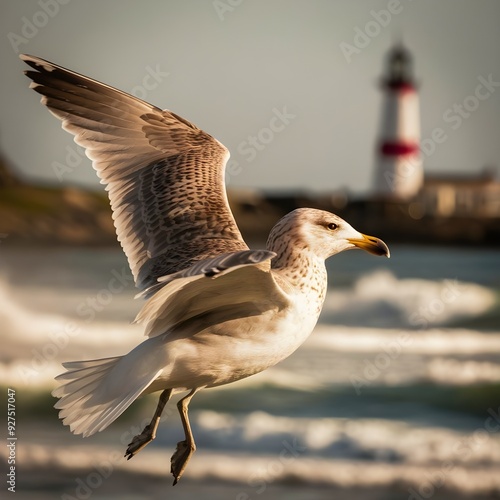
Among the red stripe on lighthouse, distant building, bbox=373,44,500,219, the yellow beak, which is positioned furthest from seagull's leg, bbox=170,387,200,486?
the red stripe on lighthouse

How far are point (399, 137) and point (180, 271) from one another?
1668 cm

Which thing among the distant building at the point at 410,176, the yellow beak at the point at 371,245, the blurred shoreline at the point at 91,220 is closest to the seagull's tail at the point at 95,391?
the yellow beak at the point at 371,245

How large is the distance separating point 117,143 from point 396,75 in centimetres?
1683

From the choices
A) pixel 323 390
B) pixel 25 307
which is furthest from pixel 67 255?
pixel 323 390

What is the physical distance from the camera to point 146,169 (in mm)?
3520

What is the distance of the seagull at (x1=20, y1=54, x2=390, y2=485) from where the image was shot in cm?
270

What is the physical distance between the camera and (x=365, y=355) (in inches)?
616

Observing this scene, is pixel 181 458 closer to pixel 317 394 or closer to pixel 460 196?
pixel 317 394

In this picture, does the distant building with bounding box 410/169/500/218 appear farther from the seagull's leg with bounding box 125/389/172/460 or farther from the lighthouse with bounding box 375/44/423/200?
the seagull's leg with bounding box 125/389/172/460

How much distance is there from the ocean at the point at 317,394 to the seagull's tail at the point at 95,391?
29.4 feet

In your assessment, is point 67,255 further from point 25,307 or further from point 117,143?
point 117,143

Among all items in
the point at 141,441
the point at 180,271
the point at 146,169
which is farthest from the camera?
the point at 146,169

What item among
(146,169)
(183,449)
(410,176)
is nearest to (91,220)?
(410,176)

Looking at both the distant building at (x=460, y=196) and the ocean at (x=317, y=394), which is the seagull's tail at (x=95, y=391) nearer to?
the ocean at (x=317, y=394)
